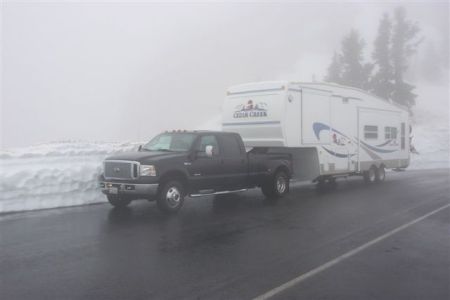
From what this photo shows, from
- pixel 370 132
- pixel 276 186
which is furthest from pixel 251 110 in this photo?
pixel 370 132

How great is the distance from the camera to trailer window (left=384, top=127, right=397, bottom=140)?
19.7 metres

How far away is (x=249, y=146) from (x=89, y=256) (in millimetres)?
9044

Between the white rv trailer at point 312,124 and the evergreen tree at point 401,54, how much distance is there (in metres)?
31.9

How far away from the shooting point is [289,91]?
47.7 ft

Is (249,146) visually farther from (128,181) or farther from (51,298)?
(51,298)

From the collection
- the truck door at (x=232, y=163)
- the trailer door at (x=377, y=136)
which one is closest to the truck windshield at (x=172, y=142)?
the truck door at (x=232, y=163)

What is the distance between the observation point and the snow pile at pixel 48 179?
1143 centimetres

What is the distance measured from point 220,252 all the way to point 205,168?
4799 millimetres

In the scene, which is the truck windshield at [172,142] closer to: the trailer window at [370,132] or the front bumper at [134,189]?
the front bumper at [134,189]

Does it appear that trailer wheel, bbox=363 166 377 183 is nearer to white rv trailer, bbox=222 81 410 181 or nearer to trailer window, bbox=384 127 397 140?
white rv trailer, bbox=222 81 410 181

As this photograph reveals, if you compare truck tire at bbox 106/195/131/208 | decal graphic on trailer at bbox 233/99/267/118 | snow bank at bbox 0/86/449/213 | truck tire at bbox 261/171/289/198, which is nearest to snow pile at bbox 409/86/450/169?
decal graphic on trailer at bbox 233/99/267/118

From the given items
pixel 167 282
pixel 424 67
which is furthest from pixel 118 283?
pixel 424 67

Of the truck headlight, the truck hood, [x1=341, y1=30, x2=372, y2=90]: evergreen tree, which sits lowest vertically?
the truck headlight

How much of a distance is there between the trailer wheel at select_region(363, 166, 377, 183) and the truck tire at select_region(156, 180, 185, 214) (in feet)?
32.3
